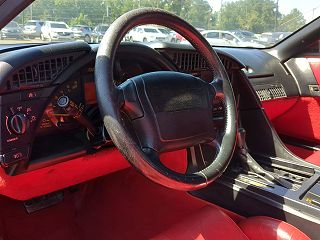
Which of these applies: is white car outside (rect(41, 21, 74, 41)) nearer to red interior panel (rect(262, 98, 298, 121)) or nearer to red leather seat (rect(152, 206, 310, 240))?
red leather seat (rect(152, 206, 310, 240))

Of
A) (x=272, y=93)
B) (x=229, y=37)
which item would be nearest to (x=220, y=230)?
(x=272, y=93)

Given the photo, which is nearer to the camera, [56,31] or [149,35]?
[56,31]

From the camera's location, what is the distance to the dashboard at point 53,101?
51.6 inches

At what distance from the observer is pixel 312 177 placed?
208 cm

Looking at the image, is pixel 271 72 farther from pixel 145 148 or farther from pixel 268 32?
pixel 145 148

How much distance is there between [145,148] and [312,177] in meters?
1.22

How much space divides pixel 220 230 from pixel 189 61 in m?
0.80

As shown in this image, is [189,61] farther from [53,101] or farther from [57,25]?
[53,101]

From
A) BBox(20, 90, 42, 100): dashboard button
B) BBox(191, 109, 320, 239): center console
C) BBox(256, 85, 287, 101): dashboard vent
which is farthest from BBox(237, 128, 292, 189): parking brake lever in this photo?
BBox(20, 90, 42, 100): dashboard button

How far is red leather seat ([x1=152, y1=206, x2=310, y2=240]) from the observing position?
143 centimetres

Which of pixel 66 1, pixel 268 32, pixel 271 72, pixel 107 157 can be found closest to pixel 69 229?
pixel 107 157

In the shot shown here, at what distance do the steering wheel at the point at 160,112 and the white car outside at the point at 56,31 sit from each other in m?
0.43

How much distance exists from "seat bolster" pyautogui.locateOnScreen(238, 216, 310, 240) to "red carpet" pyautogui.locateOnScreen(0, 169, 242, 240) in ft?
1.09

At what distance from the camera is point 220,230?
1.47 meters
